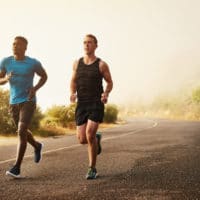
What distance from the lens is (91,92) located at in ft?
26.7

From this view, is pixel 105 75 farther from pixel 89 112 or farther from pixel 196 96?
pixel 196 96

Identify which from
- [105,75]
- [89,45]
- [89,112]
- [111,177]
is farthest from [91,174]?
[89,45]

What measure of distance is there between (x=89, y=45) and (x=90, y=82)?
22.1 inches

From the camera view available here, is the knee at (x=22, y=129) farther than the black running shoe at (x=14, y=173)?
Yes

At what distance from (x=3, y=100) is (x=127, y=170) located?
1208cm

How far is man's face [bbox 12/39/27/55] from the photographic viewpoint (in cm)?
827

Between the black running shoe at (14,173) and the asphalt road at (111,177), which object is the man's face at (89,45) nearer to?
the asphalt road at (111,177)

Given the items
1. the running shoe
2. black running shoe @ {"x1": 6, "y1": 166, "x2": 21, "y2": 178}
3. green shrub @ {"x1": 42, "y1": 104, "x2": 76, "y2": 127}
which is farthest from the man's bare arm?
green shrub @ {"x1": 42, "y1": 104, "x2": 76, "y2": 127}

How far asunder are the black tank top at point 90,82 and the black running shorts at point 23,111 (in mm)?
831

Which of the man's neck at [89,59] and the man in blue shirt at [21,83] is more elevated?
Answer: the man's neck at [89,59]

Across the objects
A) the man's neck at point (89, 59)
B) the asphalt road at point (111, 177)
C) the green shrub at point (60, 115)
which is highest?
the man's neck at point (89, 59)

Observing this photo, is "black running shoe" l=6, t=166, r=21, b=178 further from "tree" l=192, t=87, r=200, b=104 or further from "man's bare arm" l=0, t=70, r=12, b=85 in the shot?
"tree" l=192, t=87, r=200, b=104

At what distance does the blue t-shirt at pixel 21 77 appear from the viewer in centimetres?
829

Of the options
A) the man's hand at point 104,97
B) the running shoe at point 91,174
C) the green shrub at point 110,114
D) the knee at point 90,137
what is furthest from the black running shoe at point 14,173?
the green shrub at point 110,114
